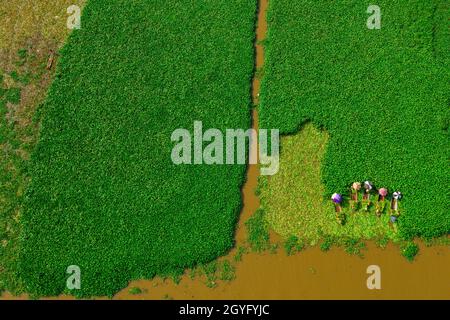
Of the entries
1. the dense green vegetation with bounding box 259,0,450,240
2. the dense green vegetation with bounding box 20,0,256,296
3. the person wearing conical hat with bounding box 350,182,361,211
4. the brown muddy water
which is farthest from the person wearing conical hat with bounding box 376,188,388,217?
the dense green vegetation with bounding box 20,0,256,296

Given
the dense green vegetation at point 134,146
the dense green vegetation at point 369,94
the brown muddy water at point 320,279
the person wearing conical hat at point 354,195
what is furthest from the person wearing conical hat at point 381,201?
the dense green vegetation at point 134,146

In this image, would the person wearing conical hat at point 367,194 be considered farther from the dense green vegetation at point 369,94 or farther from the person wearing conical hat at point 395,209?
the person wearing conical hat at point 395,209

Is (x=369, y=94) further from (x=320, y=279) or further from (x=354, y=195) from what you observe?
(x=320, y=279)

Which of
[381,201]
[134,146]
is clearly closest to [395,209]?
[381,201]

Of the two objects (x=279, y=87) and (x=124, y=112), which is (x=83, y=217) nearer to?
(x=124, y=112)

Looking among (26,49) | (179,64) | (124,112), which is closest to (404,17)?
(179,64)

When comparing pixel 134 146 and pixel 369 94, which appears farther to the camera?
pixel 369 94
